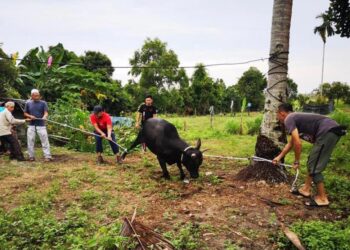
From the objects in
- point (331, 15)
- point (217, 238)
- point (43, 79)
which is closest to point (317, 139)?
point (217, 238)

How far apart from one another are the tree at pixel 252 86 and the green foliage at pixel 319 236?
132 feet

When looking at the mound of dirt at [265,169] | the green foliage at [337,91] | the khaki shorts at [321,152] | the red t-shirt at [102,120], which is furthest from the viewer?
the green foliage at [337,91]

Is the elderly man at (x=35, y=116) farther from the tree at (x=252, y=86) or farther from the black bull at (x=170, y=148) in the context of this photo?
the tree at (x=252, y=86)

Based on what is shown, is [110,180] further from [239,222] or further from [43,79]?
[43,79]

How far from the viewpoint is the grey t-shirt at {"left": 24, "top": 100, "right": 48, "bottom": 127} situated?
370 inches

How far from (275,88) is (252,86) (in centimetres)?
3860

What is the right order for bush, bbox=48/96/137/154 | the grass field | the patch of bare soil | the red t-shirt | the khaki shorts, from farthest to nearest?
bush, bbox=48/96/137/154 → the red t-shirt → the khaki shorts → the patch of bare soil → the grass field

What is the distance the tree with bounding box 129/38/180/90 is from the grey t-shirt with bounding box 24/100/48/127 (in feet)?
101

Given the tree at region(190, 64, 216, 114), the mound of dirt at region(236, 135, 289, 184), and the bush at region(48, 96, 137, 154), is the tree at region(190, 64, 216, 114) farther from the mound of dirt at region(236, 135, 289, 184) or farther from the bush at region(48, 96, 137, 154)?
the mound of dirt at region(236, 135, 289, 184)

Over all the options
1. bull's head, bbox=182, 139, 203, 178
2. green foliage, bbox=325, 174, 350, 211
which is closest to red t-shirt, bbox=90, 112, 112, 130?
bull's head, bbox=182, 139, 203, 178

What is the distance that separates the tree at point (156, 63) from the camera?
1640 inches

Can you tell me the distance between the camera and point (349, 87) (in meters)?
40.6

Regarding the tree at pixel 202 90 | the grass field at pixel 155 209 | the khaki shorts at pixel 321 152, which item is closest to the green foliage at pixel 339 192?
the grass field at pixel 155 209

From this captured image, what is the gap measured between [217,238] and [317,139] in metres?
2.49
